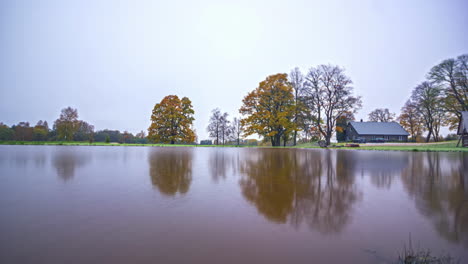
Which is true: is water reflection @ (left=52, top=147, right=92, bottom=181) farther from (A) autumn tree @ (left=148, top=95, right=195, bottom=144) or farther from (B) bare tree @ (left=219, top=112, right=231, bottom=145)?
(B) bare tree @ (left=219, top=112, right=231, bottom=145)

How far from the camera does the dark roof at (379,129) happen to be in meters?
40.1

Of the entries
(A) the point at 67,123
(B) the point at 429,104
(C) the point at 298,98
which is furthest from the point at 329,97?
(A) the point at 67,123

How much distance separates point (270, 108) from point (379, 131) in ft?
93.2

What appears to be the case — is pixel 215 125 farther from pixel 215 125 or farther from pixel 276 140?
pixel 276 140

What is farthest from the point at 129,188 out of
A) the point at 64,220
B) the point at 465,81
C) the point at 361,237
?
the point at 465,81

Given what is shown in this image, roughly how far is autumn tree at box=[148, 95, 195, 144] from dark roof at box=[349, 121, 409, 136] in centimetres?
3250

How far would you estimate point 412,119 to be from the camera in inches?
1706

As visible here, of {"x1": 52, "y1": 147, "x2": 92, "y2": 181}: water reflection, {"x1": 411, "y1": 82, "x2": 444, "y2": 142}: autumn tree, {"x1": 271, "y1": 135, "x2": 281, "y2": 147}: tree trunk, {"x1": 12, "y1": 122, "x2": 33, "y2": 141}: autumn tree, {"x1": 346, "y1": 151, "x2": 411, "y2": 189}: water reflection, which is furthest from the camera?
{"x1": 12, "y1": 122, "x2": 33, "y2": 141}: autumn tree

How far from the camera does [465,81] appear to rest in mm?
26984

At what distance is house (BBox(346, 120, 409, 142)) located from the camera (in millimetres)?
40000

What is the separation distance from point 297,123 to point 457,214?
2472 centimetres

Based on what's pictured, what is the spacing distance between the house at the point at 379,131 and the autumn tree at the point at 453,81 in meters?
11.1

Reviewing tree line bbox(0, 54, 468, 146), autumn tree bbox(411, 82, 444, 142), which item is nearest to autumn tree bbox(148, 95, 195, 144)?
tree line bbox(0, 54, 468, 146)

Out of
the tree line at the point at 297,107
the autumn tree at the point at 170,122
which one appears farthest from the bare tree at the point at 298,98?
the autumn tree at the point at 170,122
